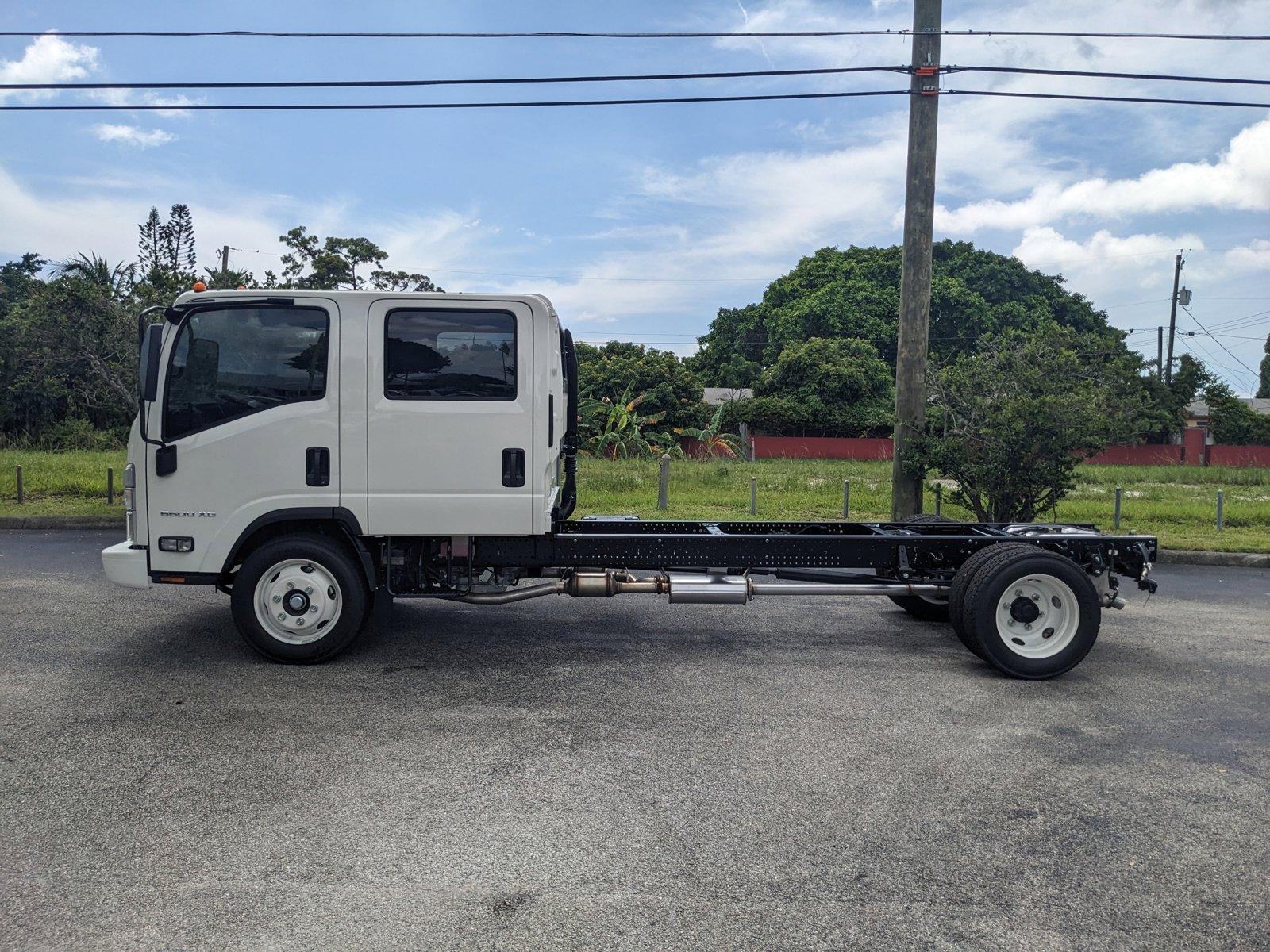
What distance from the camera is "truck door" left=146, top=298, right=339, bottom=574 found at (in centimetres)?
630

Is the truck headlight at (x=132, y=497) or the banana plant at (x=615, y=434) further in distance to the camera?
the banana plant at (x=615, y=434)

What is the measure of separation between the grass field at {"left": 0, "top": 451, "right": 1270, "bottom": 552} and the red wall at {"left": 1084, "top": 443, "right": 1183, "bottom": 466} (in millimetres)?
19249

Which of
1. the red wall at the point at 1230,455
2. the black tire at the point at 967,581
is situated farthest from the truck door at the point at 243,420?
the red wall at the point at 1230,455

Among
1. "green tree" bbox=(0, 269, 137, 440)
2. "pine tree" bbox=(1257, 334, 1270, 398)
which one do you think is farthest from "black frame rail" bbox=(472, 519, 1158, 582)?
"pine tree" bbox=(1257, 334, 1270, 398)

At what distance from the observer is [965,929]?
3316 millimetres

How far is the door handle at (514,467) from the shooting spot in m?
6.38

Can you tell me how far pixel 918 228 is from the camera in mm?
10500

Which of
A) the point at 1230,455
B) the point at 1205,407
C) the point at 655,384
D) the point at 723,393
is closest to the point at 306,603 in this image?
the point at 655,384

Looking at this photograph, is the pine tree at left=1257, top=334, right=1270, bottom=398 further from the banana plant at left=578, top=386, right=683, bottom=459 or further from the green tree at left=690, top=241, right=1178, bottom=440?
the banana plant at left=578, top=386, right=683, bottom=459

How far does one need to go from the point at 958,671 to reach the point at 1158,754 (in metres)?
1.66

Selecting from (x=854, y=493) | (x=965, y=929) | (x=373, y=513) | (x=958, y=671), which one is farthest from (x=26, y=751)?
(x=854, y=493)

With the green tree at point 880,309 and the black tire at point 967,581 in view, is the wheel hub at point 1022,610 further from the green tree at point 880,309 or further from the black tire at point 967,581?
the green tree at point 880,309

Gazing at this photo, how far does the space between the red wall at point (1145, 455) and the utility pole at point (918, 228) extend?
119 feet

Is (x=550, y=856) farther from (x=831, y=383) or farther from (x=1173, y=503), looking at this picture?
(x=831, y=383)
